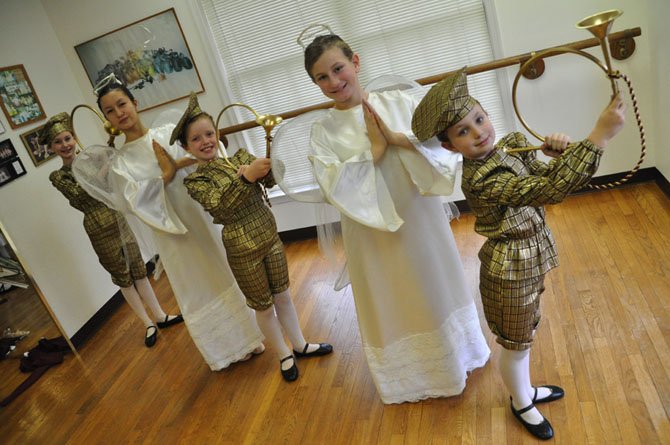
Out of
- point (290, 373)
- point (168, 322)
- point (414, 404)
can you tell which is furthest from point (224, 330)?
point (414, 404)

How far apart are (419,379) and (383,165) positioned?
96 centimetres

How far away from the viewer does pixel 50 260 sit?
354 centimetres

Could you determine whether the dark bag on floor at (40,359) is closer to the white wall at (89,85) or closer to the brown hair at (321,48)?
the white wall at (89,85)

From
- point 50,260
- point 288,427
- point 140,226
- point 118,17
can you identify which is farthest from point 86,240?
point 288,427

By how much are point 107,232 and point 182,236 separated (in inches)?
32.8

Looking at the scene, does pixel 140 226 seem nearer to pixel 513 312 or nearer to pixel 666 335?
pixel 513 312

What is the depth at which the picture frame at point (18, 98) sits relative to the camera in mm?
3379

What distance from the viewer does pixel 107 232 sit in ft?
10.4

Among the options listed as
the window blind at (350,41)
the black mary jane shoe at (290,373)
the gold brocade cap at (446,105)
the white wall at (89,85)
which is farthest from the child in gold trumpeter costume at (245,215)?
the white wall at (89,85)

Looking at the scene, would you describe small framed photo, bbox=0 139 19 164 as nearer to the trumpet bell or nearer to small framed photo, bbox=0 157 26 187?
small framed photo, bbox=0 157 26 187

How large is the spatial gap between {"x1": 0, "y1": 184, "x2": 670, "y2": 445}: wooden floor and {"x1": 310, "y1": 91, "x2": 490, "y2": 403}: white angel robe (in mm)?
180

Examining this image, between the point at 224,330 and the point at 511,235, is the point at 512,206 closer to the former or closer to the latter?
the point at 511,235

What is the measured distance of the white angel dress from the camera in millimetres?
2484

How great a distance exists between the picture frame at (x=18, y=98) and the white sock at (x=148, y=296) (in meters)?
1.35
